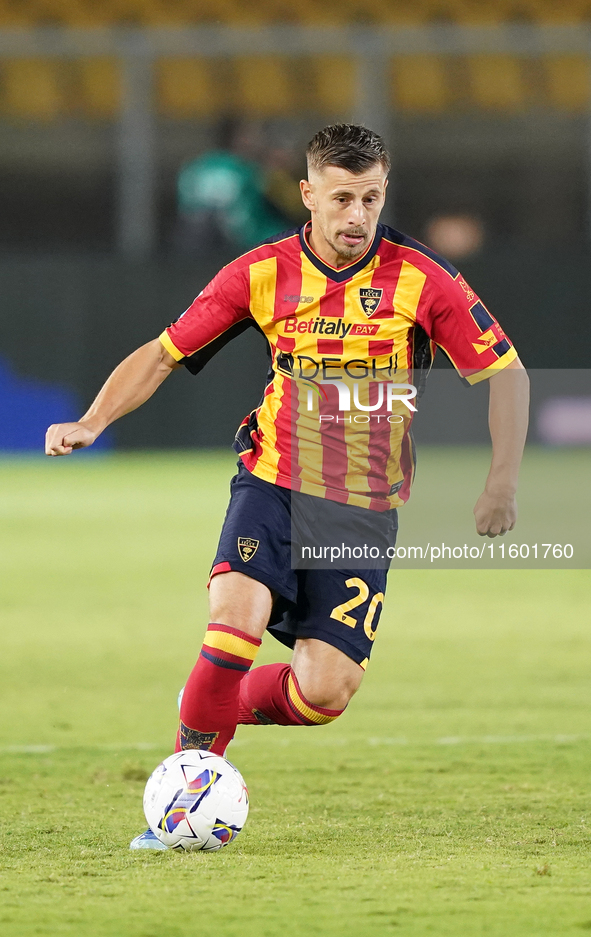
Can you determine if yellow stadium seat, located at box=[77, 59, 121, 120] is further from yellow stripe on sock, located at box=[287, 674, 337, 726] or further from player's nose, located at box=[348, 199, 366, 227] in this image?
yellow stripe on sock, located at box=[287, 674, 337, 726]

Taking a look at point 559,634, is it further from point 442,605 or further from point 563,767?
point 563,767

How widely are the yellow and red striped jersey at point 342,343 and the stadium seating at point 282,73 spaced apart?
39.0ft

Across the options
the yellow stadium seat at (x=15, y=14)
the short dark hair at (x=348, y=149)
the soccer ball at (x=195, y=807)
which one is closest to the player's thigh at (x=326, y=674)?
the soccer ball at (x=195, y=807)

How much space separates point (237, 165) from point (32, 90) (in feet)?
14.3

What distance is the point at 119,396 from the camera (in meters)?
3.94

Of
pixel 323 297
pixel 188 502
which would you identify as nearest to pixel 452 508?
pixel 188 502

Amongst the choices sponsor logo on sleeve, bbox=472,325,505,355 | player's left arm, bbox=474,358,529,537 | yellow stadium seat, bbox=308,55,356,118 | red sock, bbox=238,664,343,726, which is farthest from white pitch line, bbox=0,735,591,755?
yellow stadium seat, bbox=308,55,356,118

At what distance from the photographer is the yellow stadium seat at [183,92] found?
16719 mm

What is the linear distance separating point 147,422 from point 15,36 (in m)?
4.01

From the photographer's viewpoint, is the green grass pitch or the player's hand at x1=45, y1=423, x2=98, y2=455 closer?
the green grass pitch

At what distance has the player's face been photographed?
149 inches

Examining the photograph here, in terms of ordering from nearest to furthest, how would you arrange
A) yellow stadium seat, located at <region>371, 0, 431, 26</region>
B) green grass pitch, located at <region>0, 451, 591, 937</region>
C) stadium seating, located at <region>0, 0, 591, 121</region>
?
green grass pitch, located at <region>0, 451, 591, 937</region> < stadium seating, located at <region>0, 0, 591, 121</region> < yellow stadium seat, located at <region>371, 0, 431, 26</region>

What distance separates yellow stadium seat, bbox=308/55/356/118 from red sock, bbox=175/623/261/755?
12.8m

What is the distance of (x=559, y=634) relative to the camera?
6898mm
